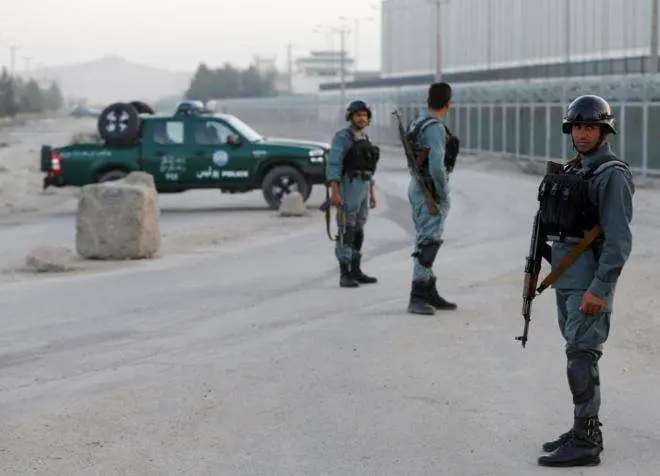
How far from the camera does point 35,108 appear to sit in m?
176

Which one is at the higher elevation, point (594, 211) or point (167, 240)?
point (594, 211)

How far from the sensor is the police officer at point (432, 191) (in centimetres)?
1064

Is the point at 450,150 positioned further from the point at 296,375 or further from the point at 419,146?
the point at 296,375

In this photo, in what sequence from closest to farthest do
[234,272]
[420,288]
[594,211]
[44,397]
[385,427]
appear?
1. [594,211]
2. [385,427]
3. [44,397]
4. [420,288]
5. [234,272]

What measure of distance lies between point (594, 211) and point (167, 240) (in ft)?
42.0

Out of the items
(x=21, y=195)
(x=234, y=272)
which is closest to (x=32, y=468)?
(x=234, y=272)

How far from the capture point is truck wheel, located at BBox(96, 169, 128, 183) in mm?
24109

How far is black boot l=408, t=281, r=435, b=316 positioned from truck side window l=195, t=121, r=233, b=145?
44.0 ft

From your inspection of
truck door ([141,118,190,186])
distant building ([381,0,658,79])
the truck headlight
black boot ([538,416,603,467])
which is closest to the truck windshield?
truck door ([141,118,190,186])

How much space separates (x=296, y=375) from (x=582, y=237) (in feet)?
8.90

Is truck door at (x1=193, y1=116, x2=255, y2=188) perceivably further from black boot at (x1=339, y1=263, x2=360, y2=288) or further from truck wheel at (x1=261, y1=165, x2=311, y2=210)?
black boot at (x1=339, y1=263, x2=360, y2=288)

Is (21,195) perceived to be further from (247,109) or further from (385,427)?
(247,109)

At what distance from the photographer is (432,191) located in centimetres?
1086

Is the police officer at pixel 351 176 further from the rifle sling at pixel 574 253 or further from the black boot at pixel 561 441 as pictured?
the black boot at pixel 561 441
